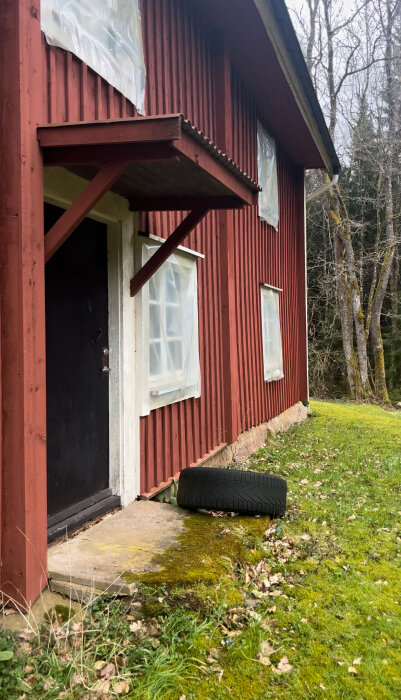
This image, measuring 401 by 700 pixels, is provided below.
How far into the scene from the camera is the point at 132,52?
429 cm

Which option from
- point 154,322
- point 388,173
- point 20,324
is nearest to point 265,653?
point 20,324

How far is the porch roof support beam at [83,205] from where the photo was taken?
285 cm

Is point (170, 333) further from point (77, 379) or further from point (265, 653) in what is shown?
point (265, 653)

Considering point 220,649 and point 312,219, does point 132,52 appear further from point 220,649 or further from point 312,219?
point 312,219

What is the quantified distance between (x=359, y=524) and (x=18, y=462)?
296cm

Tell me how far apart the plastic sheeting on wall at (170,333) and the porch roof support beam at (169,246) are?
26 cm

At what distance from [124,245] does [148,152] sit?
1487 millimetres

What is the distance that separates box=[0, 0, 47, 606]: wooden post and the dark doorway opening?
2.18 ft

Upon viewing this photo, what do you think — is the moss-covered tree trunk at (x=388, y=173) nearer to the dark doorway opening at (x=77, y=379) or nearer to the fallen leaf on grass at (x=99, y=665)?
the dark doorway opening at (x=77, y=379)

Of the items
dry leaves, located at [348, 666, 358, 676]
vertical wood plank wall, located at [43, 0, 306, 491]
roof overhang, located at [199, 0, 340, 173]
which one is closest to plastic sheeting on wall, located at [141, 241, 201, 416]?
vertical wood plank wall, located at [43, 0, 306, 491]

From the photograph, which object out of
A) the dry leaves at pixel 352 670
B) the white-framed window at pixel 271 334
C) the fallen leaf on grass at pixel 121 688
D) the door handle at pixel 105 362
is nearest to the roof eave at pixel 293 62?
the white-framed window at pixel 271 334

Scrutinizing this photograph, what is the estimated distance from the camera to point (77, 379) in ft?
12.6

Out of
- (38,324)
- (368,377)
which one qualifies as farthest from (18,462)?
(368,377)

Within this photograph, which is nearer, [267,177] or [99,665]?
[99,665]
